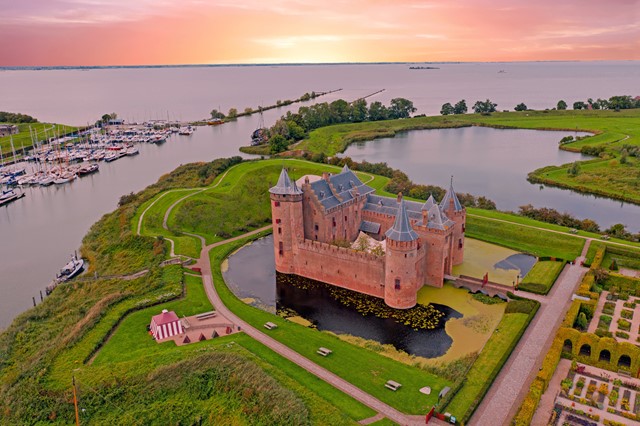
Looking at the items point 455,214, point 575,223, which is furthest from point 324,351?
point 575,223

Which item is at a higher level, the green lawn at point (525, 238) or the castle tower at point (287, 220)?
the castle tower at point (287, 220)

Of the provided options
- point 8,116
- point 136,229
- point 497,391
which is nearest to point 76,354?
point 136,229

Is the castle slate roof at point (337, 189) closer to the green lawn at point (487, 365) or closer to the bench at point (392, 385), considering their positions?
the green lawn at point (487, 365)

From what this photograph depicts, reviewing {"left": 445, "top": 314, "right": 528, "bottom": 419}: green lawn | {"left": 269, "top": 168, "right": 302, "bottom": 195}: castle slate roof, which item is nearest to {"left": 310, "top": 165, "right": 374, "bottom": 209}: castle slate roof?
{"left": 269, "top": 168, "right": 302, "bottom": 195}: castle slate roof

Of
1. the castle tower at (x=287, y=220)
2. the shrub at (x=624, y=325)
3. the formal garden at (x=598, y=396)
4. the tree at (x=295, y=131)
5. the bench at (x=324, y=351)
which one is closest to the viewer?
the formal garden at (x=598, y=396)

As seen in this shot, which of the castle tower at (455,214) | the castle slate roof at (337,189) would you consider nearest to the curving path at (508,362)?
the castle tower at (455,214)

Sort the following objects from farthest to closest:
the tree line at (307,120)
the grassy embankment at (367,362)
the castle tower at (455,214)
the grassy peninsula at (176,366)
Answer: the tree line at (307,120) < the castle tower at (455,214) < the grassy embankment at (367,362) < the grassy peninsula at (176,366)

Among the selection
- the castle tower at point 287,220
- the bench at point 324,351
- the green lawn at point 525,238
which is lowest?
the bench at point 324,351

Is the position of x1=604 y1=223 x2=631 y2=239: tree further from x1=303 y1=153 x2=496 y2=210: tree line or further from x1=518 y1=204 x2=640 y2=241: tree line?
x1=303 y1=153 x2=496 y2=210: tree line
